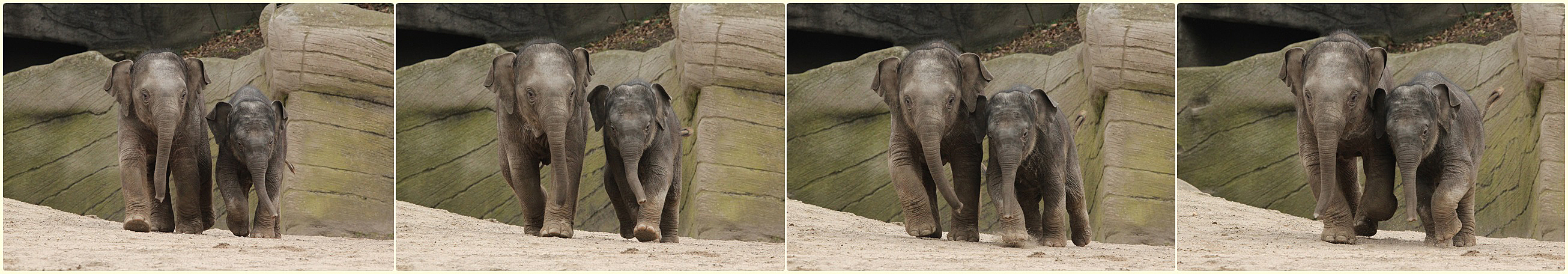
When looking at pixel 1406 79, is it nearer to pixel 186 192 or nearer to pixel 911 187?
pixel 911 187

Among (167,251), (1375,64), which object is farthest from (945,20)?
(167,251)

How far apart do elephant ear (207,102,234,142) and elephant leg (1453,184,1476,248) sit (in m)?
6.55

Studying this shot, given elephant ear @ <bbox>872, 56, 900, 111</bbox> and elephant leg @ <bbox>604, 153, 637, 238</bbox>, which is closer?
elephant ear @ <bbox>872, 56, 900, 111</bbox>

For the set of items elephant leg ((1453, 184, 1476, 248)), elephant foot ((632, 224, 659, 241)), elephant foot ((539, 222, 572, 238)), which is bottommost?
elephant leg ((1453, 184, 1476, 248))

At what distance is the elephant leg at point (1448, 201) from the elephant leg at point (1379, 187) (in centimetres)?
27

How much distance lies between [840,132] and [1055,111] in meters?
1.18

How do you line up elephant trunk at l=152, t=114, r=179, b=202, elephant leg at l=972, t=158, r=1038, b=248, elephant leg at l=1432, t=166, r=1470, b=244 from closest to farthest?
elephant leg at l=972, t=158, r=1038, b=248 → elephant leg at l=1432, t=166, r=1470, b=244 → elephant trunk at l=152, t=114, r=179, b=202

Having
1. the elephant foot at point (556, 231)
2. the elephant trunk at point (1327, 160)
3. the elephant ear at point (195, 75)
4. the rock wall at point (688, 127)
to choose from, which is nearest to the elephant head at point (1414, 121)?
the elephant trunk at point (1327, 160)

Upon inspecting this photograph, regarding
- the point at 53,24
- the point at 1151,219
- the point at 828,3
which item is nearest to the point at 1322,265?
the point at 1151,219

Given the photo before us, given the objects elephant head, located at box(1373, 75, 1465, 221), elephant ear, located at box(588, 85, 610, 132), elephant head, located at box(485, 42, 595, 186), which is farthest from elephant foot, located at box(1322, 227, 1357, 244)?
elephant head, located at box(485, 42, 595, 186)

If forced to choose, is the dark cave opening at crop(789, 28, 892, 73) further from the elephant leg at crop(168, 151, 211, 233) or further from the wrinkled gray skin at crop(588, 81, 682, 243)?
the elephant leg at crop(168, 151, 211, 233)

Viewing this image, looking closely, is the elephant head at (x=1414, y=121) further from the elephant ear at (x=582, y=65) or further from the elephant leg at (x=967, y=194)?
the elephant ear at (x=582, y=65)

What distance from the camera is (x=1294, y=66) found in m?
8.88

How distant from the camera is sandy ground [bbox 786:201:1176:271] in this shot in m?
7.96
